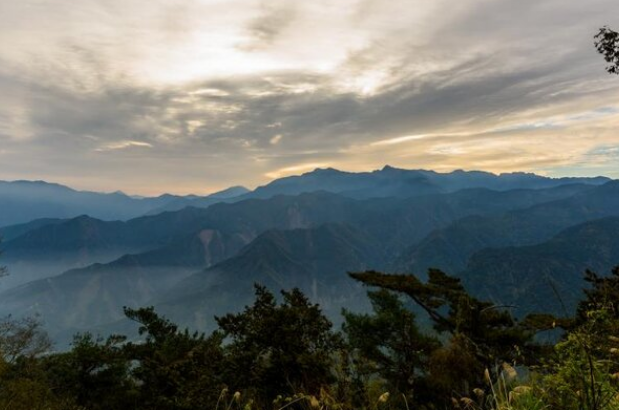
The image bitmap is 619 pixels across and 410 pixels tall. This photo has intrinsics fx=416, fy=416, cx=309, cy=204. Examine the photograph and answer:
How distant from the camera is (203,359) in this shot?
2955 cm

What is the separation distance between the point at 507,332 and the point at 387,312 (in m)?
9.38

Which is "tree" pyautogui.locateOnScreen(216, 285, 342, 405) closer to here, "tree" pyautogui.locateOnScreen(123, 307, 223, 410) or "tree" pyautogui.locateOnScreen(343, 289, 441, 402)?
"tree" pyautogui.locateOnScreen(123, 307, 223, 410)

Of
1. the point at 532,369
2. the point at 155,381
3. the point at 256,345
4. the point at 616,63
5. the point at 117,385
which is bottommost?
the point at 117,385

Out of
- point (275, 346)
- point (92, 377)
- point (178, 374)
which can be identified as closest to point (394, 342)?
point (275, 346)

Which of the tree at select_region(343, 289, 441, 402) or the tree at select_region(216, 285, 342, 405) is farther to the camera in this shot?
the tree at select_region(343, 289, 441, 402)

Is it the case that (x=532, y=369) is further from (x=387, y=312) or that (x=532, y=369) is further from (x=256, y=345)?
(x=387, y=312)

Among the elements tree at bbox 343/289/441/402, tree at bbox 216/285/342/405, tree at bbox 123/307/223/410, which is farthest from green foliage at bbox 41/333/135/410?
tree at bbox 343/289/441/402

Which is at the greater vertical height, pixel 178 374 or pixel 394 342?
pixel 178 374

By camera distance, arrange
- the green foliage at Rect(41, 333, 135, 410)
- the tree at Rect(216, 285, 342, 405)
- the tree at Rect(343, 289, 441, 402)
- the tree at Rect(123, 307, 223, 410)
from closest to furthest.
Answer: the tree at Rect(123, 307, 223, 410) → the tree at Rect(216, 285, 342, 405) → the tree at Rect(343, 289, 441, 402) → the green foliage at Rect(41, 333, 135, 410)

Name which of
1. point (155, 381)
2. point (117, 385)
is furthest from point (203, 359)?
point (117, 385)

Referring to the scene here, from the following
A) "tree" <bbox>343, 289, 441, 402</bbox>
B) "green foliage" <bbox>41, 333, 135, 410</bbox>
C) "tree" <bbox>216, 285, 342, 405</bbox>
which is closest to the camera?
"tree" <bbox>216, 285, 342, 405</bbox>

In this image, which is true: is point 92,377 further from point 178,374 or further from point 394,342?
point 394,342

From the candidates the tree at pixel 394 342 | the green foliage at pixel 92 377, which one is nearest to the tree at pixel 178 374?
the green foliage at pixel 92 377

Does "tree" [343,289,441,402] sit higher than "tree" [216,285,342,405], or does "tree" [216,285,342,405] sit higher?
"tree" [216,285,342,405]
